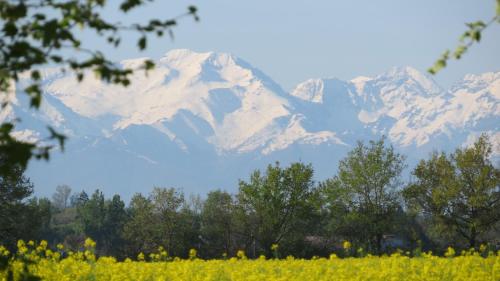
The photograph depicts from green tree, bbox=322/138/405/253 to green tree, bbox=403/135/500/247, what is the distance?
13.0 feet

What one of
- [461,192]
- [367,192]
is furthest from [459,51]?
[367,192]

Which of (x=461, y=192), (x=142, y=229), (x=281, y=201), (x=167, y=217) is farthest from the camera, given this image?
(x=142, y=229)

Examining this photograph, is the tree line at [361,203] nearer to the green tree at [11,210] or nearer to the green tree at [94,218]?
the green tree at [11,210]

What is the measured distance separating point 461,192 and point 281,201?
16831 millimetres

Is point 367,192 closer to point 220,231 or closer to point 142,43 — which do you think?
point 220,231

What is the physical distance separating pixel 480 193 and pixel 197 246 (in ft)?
144

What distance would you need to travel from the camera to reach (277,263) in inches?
880

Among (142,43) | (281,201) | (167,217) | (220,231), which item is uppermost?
(167,217)

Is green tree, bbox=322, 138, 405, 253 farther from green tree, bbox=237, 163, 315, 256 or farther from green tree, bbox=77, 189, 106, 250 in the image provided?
green tree, bbox=77, 189, 106, 250

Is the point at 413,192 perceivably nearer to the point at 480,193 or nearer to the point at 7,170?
the point at 480,193

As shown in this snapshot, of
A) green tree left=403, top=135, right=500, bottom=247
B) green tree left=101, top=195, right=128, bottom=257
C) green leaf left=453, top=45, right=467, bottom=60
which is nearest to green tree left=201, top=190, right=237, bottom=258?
green tree left=101, top=195, right=128, bottom=257

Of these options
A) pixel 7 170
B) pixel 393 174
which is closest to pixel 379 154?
pixel 393 174

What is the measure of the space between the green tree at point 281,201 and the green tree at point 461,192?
1044 cm

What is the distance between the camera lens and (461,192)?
63062 mm
